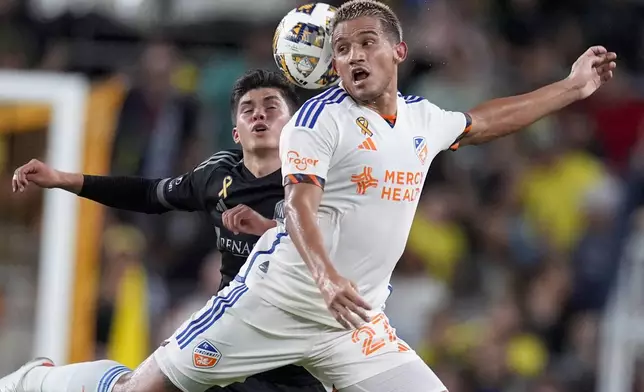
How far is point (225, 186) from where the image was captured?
552 cm

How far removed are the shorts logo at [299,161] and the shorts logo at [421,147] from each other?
50 cm

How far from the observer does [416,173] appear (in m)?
5.02

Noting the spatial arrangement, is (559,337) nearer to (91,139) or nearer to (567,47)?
(567,47)

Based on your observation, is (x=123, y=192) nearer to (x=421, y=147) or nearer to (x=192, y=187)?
(x=192, y=187)

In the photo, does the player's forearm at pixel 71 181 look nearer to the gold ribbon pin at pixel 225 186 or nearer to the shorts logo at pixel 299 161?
the gold ribbon pin at pixel 225 186

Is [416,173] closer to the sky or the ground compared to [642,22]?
closer to the ground

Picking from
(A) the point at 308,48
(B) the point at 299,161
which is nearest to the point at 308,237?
(B) the point at 299,161

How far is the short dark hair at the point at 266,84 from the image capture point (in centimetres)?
565

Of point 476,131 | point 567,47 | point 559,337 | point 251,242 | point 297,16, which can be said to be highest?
point 567,47

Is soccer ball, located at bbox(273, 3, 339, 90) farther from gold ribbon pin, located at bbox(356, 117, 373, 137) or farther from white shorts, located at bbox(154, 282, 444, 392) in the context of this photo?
white shorts, located at bbox(154, 282, 444, 392)

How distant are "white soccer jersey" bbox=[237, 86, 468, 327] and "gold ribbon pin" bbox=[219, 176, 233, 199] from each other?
467 millimetres

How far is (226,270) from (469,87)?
5.38 meters

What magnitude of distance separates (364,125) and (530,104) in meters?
0.91

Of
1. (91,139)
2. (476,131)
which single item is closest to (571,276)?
(91,139)
